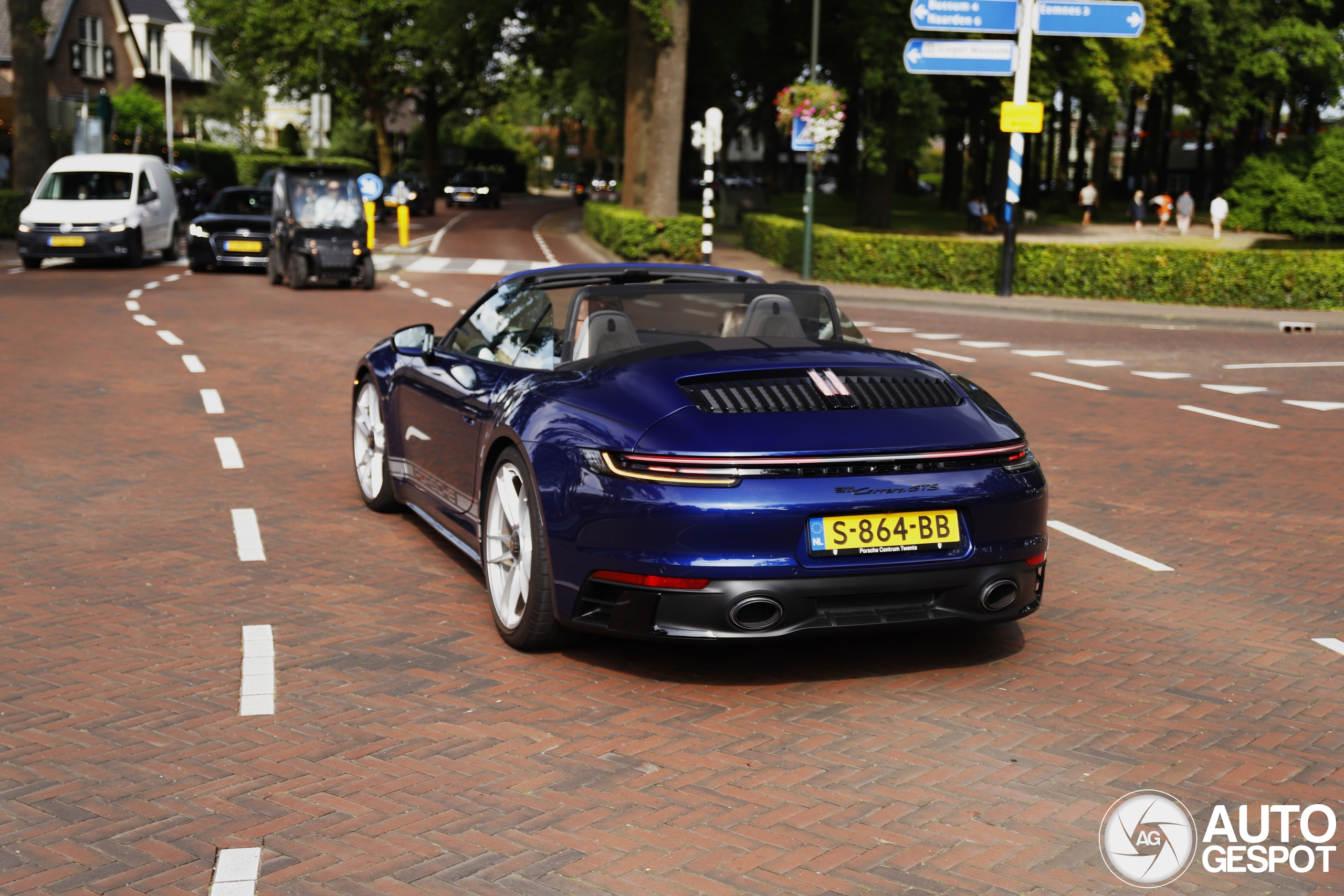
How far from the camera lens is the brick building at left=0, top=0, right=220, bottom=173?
62.4 m

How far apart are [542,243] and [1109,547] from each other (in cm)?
3632

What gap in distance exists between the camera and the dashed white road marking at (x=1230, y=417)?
38.3 ft

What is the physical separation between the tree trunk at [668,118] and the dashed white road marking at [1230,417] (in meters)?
21.8

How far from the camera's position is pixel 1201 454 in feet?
33.3

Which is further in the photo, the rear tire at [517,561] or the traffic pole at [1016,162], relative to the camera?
the traffic pole at [1016,162]

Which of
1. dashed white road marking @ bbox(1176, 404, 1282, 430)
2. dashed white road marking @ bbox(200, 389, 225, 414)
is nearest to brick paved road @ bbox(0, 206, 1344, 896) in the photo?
dashed white road marking @ bbox(200, 389, 225, 414)

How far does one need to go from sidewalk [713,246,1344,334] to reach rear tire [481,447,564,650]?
16.8 m

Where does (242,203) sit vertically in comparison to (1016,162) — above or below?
below

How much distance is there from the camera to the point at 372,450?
766 cm

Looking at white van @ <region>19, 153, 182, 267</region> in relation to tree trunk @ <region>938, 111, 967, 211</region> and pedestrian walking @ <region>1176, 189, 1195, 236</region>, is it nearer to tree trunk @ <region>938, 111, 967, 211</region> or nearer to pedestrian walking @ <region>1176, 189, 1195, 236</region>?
pedestrian walking @ <region>1176, 189, 1195, 236</region>

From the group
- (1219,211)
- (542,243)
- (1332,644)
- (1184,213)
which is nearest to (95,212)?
(542,243)

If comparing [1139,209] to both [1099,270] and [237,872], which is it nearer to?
[1099,270]

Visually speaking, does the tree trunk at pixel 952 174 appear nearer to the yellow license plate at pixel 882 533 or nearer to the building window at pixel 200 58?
the building window at pixel 200 58

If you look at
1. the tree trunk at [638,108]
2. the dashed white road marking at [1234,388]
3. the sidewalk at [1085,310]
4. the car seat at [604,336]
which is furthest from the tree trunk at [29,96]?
the car seat at [604,336]
